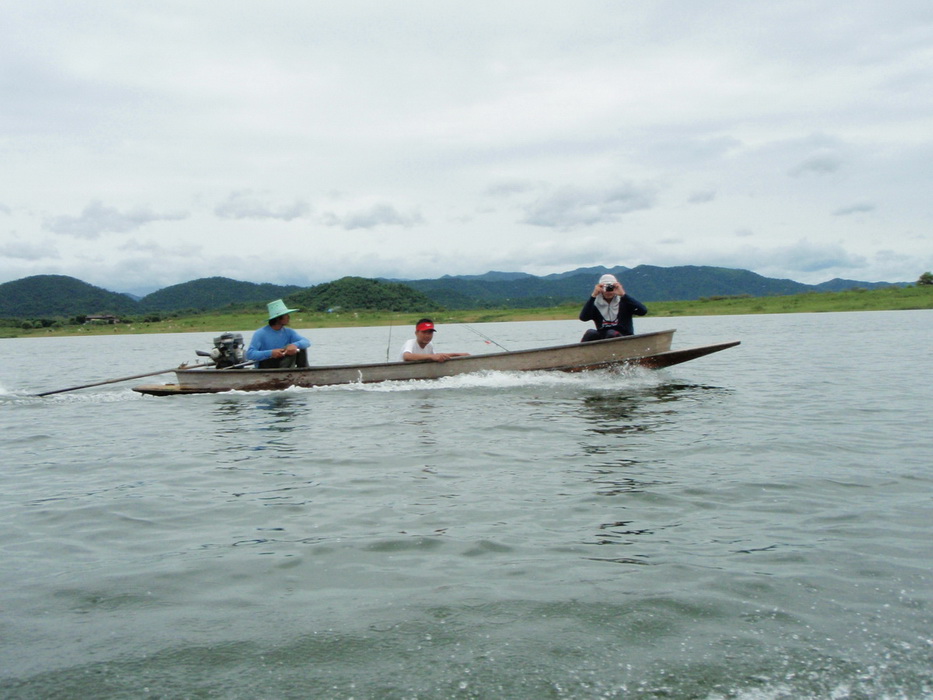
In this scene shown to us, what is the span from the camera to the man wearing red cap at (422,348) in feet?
47.2

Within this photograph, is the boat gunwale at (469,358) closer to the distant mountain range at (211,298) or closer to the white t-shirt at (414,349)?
the white t-shirt at (414,349)

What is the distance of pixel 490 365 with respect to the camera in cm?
1466

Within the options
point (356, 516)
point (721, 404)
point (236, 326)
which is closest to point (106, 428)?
point (356, 516)

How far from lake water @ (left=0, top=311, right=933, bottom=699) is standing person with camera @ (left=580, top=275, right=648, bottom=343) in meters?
4.75

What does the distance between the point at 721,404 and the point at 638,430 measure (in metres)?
2.99

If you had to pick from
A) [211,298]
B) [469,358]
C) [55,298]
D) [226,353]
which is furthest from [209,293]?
[469,358]

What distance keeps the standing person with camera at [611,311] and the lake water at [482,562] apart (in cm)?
475

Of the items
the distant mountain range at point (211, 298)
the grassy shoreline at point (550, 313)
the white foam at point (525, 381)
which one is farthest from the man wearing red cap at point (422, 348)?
the distant mountain range at point (211, 298)

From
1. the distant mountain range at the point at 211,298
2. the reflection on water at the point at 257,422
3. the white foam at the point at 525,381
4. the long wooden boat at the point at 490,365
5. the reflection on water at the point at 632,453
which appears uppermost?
the distant mountain range at the point at 211,298

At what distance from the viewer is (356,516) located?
19.4ft

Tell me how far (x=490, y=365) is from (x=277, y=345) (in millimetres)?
4450

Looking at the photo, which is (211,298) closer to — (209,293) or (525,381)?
(209,293)

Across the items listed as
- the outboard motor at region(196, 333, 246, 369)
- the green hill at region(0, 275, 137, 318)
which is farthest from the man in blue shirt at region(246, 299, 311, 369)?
the green hill at region(0, 275, 137, 318)

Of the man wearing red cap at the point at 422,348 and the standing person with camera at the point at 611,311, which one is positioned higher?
the standing person with camera at the point at 611,311
